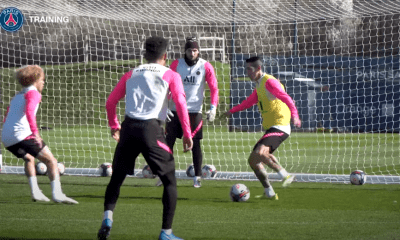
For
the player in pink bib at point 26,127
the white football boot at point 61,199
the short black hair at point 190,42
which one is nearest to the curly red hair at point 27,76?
the player in pink bib at point 26,127

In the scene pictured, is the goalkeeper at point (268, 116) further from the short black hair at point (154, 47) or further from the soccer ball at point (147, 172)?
the short black hair at point (154, 47)

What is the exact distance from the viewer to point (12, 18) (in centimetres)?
1392

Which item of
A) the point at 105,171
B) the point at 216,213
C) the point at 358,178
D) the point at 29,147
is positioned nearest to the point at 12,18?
the point at 105,171

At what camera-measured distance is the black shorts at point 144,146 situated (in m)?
5.39

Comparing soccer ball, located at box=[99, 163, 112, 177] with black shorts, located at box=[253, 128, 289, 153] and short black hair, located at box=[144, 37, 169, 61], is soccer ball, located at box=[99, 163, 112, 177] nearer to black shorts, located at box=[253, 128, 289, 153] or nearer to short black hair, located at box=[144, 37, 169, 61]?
black shorts, located at box=[253, 128, 289, 153]

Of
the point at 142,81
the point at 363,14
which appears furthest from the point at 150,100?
the point at 363,14

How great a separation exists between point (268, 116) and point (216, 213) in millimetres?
1913

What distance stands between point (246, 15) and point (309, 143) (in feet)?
14.9

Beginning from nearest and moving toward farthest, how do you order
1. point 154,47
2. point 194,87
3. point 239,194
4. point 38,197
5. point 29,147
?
point 154,47
point 29,147
point 38,197
point 239,194
point 194,87

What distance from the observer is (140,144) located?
5402 mm

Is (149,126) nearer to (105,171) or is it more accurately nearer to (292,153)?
(105,171)

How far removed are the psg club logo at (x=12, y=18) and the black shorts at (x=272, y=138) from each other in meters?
7.34

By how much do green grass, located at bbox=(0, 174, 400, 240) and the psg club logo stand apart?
16.1 feet

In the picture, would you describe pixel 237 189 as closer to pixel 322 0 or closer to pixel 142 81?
pixel 142 81
